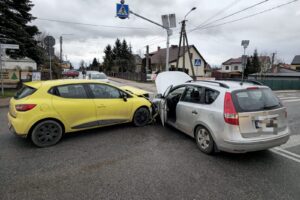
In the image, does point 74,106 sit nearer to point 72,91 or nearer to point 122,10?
point 72,91

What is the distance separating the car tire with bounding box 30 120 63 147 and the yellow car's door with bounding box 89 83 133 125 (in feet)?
3.40

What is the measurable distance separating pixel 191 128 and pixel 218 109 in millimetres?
981

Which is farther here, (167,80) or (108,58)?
(108,58)

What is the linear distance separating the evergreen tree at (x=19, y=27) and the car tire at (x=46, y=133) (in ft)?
44.7

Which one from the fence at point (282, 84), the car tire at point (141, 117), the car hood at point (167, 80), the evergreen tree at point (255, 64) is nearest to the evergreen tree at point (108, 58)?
the evergreen tree at point (255, 64)

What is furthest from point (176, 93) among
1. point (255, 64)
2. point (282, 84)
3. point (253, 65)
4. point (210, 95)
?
point (255, 64)

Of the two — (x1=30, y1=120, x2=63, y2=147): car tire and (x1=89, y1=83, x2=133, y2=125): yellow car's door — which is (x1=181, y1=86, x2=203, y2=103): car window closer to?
(x1=89, y1=83, x2=133, y2=125): yellow car's door

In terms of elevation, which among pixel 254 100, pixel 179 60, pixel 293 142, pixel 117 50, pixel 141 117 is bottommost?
pixel 293 142

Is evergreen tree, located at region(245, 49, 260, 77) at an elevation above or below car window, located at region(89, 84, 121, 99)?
above

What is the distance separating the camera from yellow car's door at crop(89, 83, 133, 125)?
4930 mm

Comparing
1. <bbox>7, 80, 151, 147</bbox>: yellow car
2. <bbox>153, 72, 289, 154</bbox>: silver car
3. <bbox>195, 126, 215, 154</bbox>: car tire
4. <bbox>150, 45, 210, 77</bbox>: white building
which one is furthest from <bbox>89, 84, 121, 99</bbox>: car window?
<bbox>150, 45, 210, 77</bbox>: white building

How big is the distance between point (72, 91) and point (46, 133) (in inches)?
45.1

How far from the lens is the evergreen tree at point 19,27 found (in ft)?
47.1

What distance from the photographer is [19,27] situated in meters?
14.8
